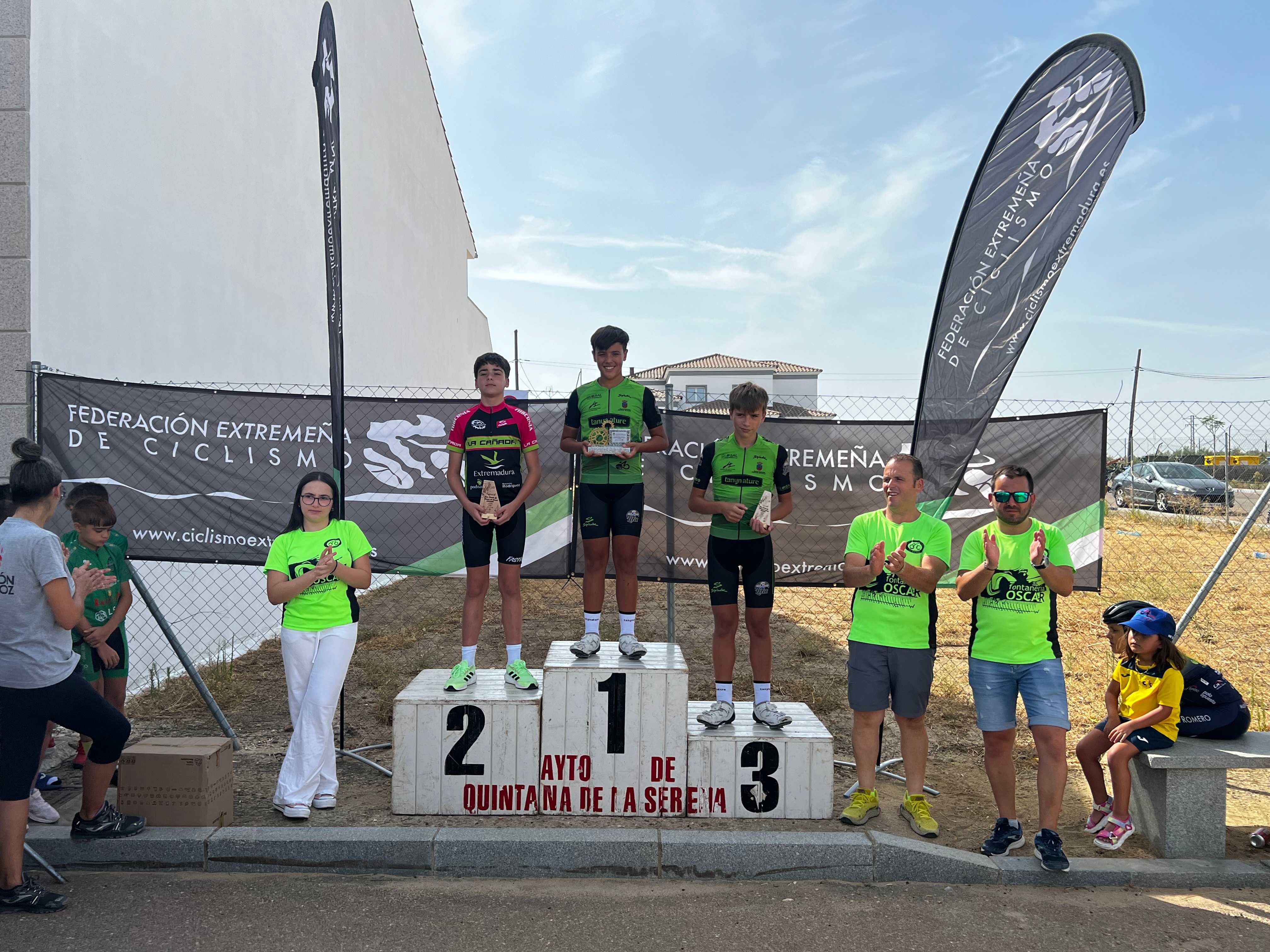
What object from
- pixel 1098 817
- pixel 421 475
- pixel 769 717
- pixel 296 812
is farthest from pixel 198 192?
pixel 1098 817

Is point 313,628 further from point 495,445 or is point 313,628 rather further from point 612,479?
point 612,479

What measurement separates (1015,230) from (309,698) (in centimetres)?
447

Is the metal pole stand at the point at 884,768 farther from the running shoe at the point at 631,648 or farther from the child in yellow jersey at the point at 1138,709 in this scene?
the running shoe at the point at 631,648

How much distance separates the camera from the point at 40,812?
13.8 feet

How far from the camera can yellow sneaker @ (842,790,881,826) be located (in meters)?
4.24

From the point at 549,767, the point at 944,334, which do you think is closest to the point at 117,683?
the point at 549,767

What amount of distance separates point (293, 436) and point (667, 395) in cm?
262

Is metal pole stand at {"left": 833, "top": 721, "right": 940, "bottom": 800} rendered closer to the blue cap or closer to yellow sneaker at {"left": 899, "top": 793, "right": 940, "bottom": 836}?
yellow sneaker at {"left": 899, "top": 793, "right": 940, "bottom": 836}

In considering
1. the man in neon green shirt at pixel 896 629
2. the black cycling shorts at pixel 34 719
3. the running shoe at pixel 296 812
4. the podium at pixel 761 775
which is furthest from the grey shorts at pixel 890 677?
the black cycling shorts at pixel 34 719

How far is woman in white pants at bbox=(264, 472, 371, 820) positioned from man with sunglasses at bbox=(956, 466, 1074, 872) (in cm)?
309

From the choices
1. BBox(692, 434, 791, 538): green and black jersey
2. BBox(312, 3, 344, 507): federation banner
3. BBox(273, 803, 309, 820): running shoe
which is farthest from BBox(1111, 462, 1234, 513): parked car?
BBox(273, 803, 309, 820): running shoe

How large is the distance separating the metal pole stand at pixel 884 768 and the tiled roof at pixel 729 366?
62999mm

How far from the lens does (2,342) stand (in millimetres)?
5566

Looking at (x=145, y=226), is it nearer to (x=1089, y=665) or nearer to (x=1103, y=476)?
(x=1103, y=476)
